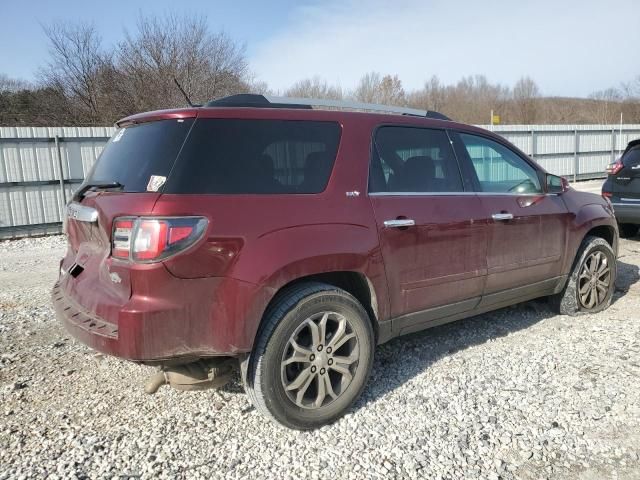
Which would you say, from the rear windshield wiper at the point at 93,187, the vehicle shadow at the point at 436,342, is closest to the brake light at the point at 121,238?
the rear windshield wiper at the point at 93,187

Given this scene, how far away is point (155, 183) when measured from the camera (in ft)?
8.41

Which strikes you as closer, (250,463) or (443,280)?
(250,463)

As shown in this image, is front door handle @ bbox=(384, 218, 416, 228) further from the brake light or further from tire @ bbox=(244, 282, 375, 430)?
the brake light

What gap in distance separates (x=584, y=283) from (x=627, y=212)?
12.7 feet

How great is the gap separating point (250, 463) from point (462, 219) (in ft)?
7.00

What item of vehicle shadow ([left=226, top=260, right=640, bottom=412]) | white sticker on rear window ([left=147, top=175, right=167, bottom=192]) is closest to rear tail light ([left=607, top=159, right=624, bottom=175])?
vehicle shadow ([left=226, top=260, right=640, bottom=412])

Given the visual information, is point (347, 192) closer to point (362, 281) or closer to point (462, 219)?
point (362, 281)

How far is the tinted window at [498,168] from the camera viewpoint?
3963 mm

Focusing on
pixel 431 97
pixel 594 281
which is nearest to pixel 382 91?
pixel 431 97

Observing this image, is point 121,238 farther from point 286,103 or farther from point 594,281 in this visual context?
point 594,281

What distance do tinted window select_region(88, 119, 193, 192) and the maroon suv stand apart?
0.01 metres

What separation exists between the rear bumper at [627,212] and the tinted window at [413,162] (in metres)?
5.52

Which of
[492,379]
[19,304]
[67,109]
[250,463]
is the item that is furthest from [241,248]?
[67,109]

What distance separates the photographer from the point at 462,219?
3.58 metres
